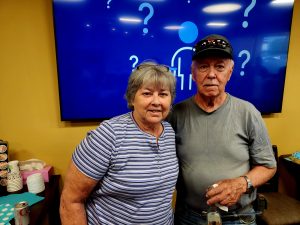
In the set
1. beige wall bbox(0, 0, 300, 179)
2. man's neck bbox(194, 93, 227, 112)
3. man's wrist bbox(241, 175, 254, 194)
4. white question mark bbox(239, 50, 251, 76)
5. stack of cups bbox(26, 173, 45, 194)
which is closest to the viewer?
man's wrist bbox(241, 175, 254, 194)

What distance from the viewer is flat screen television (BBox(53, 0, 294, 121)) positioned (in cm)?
167

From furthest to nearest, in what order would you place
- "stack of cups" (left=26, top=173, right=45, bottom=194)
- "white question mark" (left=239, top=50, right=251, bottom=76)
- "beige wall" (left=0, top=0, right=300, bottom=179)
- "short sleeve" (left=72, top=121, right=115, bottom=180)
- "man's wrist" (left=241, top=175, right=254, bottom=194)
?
"white question mark" (left=239, top=50, right=251, bottom=76)
"beige wall" (left=0, top=0, right=300, bottom=179)
"stack of cups" (left=26, top=173, right=45, bottom=194)
"man's wrist" (left=241, top=175, right=254, bottom=194)
"short sleeve" (left=72, top=121, right=115, bottom=180)

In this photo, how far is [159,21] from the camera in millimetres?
1789

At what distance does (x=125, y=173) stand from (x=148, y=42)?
3.91 ft

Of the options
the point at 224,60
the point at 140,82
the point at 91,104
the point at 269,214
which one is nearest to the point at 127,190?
the point at 140,82

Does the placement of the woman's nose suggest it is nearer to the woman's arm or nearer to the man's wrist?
the woman's arm

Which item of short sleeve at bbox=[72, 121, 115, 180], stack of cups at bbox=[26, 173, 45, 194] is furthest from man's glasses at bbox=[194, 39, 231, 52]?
stack of cups at bbox=[26, 173, 45, 194]

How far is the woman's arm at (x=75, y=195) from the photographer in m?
0.91

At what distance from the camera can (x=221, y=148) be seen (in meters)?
1.10

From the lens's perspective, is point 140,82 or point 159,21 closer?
point 140,82

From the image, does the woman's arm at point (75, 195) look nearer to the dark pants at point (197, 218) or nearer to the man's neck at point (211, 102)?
the dark pants at point (197, 218)

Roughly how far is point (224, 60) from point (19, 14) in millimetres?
1451

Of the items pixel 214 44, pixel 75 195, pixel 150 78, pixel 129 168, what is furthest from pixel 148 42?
pixel 75 195

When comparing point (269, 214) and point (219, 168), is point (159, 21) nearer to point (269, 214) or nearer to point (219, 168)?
point (219, 168)
